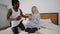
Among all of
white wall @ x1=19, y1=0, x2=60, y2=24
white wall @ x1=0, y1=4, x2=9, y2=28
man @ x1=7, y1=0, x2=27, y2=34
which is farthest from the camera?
white wall @ x1=0, y1=4, x2=9, y2=28

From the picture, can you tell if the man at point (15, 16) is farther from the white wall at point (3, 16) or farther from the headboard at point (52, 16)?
the white wall at point (3, 16)

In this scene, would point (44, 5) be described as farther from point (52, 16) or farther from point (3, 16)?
point (3, 16)

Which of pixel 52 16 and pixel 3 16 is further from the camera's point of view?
pixel 3 16

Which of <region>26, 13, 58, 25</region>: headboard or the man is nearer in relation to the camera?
the man

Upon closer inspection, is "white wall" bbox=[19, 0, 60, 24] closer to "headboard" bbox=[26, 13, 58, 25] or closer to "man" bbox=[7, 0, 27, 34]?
"headboard" bbox=[26, 13, 58, 25]

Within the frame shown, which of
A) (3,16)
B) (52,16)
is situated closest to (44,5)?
(52,16)

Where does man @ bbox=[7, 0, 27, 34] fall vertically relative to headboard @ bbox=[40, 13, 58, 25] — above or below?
above

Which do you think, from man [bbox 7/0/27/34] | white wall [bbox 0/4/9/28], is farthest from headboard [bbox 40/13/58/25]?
man [bbox 7/0/27/34]

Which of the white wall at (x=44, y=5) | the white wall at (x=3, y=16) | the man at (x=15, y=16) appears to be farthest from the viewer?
the white wall at (x=3, y=16)

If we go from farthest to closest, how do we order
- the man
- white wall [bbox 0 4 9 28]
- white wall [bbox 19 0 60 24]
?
white wall [bbox 0 4 9 28], white wall [bbox 19 0 60 24], the man

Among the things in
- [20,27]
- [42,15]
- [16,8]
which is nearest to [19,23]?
[20,27]

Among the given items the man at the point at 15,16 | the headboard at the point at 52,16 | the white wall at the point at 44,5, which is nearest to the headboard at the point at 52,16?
the headboard at the point at 52,16

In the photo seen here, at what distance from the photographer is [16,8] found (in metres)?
2.31

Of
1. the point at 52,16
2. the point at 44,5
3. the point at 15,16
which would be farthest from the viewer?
the point at 44,5
